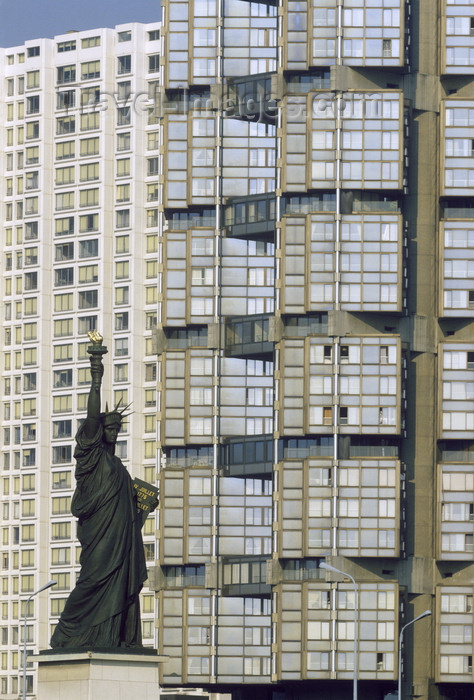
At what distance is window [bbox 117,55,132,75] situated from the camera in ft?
552

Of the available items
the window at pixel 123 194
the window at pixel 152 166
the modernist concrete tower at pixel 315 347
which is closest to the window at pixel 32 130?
the window at pixel 123 194

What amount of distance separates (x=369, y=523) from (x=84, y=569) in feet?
223

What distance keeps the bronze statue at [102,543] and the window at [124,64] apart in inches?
4647

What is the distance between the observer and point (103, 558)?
5162 centimetres

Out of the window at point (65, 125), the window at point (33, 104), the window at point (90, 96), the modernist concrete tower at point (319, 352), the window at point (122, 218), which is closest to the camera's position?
the modernist concrete tower at point (319, 352)

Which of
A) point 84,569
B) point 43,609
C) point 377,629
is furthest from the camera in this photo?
point 43,609

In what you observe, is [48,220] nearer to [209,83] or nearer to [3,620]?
[3,620]

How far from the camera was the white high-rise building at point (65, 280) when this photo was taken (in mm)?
164000

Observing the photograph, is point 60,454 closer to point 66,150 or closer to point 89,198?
point 89,198

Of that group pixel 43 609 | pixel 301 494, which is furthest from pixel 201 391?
pixel 43 609

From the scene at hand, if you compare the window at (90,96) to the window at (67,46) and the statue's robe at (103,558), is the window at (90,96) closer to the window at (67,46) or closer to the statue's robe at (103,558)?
the window at (67,46)

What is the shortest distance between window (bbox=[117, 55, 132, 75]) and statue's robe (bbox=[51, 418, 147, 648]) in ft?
388

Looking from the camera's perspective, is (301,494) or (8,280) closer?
(301,494)

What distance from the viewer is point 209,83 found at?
128 m
